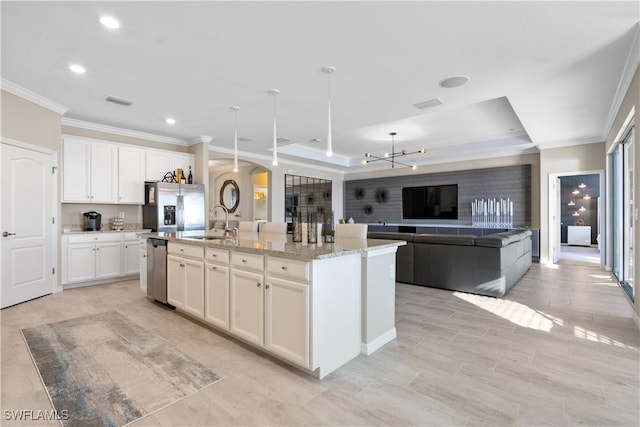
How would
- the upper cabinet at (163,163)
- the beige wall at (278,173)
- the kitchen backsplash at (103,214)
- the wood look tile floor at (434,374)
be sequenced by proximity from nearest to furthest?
the wood look tile floor at (434,374) → the kitchen backsplash at (103,214) → the upper cabinet at (163,163) → the beige wall at (278,173)

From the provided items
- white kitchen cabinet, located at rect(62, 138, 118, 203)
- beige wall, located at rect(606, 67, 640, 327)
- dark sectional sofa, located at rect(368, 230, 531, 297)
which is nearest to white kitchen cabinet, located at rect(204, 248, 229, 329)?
dark sectional sofa, located at rect(368, 230, 531, 297)

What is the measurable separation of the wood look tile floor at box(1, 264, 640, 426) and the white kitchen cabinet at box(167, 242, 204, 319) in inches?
7.6

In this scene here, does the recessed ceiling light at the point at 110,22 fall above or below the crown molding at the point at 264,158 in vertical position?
above

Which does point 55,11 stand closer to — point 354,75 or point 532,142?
point 354,75

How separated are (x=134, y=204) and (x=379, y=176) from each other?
6.99 m

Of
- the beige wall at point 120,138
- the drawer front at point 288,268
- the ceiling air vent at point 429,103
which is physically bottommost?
the drawer front at point 288,268

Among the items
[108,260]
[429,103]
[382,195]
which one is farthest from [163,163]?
[382,195]

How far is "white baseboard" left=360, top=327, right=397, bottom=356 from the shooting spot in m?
2.55

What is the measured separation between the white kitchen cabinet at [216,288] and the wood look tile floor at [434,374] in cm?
19

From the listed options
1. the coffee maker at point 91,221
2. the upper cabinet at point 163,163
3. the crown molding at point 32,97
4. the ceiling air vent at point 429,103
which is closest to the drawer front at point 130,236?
the coffee maker at point 91,221

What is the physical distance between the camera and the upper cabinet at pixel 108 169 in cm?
492

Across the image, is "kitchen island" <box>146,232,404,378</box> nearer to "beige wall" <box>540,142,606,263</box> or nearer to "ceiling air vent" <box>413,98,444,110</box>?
"ceiling air vent" <box>413,98,444,110</box>

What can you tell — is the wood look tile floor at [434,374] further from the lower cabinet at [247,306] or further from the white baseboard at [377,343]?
the lower cabinet at [247,306]

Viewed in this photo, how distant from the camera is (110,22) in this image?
2.55 meters
